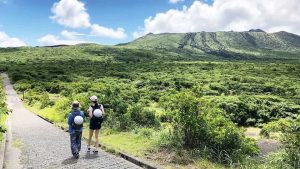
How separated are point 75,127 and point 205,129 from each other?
177 inches

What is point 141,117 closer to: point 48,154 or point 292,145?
point 48,154

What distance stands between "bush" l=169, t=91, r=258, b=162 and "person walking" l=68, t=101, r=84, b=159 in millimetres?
3359

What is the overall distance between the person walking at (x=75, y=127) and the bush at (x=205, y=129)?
336cm

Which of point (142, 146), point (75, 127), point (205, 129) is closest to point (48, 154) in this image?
point (75, 127)

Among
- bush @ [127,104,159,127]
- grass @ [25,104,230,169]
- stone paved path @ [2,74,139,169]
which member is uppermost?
bush @ [127,104,159,127]

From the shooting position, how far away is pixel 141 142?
50.5ft

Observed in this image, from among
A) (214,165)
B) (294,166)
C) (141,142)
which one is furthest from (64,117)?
(294,166)

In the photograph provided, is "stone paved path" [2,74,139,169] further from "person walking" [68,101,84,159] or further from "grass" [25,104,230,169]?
"grass" [25,104,230,169]

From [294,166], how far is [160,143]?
5078 mm

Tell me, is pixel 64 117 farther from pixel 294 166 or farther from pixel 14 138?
pixel 294 166

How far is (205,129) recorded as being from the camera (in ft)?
43.9

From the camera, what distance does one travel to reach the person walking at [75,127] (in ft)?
42.9

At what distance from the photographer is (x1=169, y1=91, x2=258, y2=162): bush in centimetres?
1313

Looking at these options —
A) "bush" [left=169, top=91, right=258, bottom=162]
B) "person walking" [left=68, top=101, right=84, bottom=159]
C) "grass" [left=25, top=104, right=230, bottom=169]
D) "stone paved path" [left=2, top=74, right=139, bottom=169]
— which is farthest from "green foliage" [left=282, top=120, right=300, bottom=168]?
"person walking" [left=68, top=101, right=84, bottom=159]
